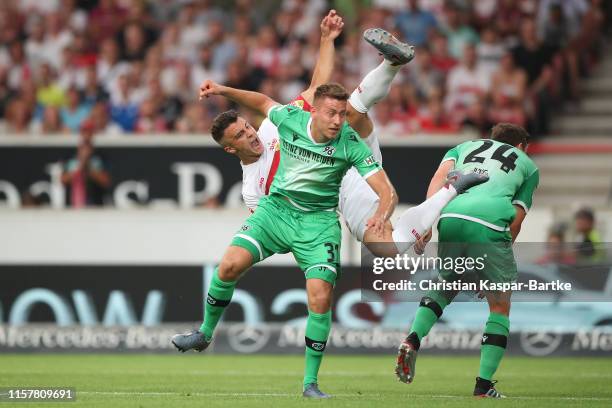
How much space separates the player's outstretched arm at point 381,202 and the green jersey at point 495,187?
0.71 meters

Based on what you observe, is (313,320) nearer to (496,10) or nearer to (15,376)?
(15,376)

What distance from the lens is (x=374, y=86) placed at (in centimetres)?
1150

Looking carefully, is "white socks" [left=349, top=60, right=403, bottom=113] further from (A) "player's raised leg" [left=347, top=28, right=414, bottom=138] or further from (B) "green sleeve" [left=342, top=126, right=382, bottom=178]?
(B) "green sleeve" [left=342, top=126, right=382, bottom=178]

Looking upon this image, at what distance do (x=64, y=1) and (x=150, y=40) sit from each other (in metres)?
1.84

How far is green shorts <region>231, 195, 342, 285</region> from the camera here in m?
10.7

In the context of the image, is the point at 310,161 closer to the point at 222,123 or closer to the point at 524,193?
the point at 222,123

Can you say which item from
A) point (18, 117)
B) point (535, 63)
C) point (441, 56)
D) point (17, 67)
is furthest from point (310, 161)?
point (17, 67)

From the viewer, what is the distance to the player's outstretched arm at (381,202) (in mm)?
10164

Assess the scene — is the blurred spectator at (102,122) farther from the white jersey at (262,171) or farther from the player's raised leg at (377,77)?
the player's raised leg at (377,77)

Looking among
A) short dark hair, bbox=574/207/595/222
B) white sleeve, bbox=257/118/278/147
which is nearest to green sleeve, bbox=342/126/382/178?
white sleeve, bbox=257/118/278/147

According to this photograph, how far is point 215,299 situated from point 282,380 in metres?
1.98

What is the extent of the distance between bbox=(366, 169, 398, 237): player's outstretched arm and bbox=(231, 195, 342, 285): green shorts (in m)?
0.59

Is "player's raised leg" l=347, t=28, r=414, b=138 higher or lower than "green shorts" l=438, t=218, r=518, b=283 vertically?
higher

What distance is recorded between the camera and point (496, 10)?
821 inches
